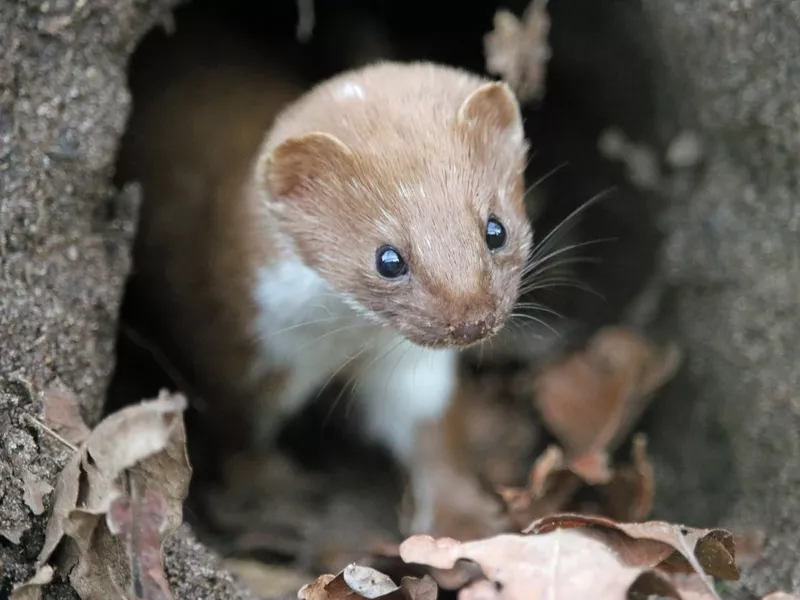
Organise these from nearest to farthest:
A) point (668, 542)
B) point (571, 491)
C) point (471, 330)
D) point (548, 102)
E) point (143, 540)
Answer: point (143, 540) < point (668, 542) < point (471, 330) < point (571, 491) < point (548, 102)

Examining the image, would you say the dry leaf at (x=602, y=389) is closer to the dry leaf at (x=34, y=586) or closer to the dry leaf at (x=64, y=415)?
the dry leaf at (x=64, y=415)

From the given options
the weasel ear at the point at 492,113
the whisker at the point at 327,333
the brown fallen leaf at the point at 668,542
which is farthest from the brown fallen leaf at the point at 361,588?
the weasel ear at the point at 492,113

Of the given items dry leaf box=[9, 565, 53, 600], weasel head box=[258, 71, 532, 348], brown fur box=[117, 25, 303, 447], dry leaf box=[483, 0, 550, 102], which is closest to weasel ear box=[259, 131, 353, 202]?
weasel head box=[258, 71, 532, 348]

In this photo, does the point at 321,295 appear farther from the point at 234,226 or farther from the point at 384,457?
the point at 384,457

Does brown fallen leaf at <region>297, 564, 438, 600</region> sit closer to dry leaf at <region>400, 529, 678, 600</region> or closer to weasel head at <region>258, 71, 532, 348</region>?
dry leaf at <region>400, 529, 678, 600</region>

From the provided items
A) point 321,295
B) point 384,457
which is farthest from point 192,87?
Result: point 384,457

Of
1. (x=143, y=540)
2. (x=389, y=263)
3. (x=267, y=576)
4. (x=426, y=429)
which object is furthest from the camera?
(x=426, y=429)

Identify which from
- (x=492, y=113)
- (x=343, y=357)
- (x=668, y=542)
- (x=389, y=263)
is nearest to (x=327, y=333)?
(x=343, y=357)

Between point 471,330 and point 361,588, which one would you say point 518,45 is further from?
point 361,588
